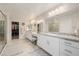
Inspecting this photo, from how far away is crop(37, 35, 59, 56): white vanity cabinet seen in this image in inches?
90.9

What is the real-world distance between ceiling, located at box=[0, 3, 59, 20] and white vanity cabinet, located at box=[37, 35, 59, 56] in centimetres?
66

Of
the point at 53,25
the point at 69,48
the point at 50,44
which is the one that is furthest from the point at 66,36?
the point at 50,44

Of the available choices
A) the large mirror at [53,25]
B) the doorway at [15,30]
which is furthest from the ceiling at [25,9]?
the large mirror at [53,25]

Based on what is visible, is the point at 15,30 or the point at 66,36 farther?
the point at 15,30

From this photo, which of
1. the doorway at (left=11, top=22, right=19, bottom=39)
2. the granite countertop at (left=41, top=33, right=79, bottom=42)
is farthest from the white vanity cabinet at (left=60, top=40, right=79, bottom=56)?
the doorway at (left=11, top=22, right=19, bottom=39)

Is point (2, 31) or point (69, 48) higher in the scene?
point (2, 31)

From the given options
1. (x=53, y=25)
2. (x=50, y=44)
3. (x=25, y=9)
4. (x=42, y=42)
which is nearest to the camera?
(x=25, y=9)

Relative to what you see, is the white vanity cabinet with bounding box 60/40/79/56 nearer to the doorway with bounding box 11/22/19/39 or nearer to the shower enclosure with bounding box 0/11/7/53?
the doorway with bounding box 11/22/19/39

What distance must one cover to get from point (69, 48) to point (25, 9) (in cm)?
120

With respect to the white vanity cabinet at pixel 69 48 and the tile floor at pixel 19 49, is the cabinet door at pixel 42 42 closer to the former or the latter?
the tile floor at pixel 19 49

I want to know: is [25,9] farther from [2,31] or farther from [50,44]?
[50,44]

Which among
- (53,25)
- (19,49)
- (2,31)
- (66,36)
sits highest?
(53,25)

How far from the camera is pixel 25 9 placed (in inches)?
87.3

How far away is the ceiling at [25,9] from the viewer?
213 centimetres
